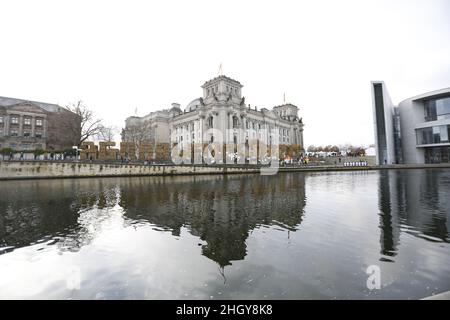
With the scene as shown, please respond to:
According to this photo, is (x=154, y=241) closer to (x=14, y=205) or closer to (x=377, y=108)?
→ (x=14, y=205)

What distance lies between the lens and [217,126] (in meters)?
75.0

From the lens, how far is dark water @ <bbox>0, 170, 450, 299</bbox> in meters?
4.93

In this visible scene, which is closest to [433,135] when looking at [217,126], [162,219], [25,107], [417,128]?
[417,128]

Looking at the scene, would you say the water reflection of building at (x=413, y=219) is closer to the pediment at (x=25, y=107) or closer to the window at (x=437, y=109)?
the window at (x=437, y=109)

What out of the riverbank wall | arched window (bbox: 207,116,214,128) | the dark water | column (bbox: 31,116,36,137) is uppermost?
arched window (bbox: 207,116,214,128)

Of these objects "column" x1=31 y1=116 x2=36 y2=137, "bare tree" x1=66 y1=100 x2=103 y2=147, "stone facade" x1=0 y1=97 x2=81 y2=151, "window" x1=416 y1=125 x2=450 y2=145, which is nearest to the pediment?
"stone facade" x1=0 y1=97 x2=81 y2=151

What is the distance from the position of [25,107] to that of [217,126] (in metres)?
56.8

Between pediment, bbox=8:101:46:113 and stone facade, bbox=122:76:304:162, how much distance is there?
26.2 metres

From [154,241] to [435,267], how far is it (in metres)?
7.99

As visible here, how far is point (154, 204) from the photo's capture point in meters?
15.0

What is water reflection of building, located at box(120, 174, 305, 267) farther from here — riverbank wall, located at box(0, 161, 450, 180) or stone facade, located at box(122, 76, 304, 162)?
stone facade, located at box(122, 76, 304, 162)

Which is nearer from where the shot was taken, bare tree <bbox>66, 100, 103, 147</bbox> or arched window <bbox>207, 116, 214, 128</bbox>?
bare tree <bbox>66, 100, 103, 147</bbox>
